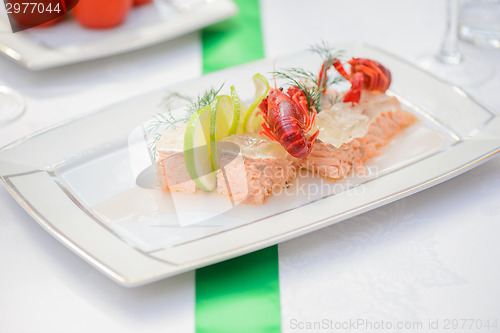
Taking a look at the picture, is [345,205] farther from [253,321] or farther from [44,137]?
[44,137]

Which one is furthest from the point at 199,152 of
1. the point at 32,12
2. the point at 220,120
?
the point at 32,12

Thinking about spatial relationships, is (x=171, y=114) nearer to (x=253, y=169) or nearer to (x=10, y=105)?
(x=253, y=169)

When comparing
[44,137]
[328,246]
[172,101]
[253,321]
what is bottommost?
[253,321]

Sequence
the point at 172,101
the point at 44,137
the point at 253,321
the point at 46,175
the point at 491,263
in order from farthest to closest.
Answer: the point at 172,101
the point at 44,137
the point at 46,175
the point at 491,263
the point at 253,321

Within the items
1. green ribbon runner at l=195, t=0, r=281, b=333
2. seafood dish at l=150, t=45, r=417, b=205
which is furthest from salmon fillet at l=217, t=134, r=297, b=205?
green ribbon runner at l=195, t=0, r=281, b=333

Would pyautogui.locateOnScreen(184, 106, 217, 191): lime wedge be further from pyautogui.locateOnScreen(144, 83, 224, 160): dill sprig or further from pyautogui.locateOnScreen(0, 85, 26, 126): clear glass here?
pyautogui.locateOnScreen(0, 85, 26, 126): clear glass

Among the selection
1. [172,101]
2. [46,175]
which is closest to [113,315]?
[46,175]

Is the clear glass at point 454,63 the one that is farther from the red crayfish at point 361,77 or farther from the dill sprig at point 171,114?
the dill sprig at point 171,114
